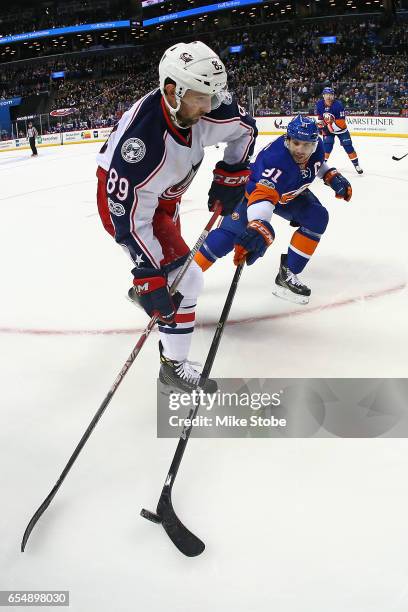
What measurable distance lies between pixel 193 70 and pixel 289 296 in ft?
6.11

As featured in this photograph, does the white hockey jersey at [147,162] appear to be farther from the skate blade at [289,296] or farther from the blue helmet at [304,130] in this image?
the skate blade at [289,296]

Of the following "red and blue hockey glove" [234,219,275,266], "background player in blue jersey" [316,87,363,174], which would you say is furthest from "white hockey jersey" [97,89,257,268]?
"background player in blue jersey" [316,87,363,174]

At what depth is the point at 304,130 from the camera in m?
2.80

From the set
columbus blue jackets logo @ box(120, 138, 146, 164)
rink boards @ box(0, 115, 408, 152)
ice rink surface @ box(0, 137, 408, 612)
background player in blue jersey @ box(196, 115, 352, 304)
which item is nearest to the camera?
ice rink surface @ box(0, 137, 408, 612)

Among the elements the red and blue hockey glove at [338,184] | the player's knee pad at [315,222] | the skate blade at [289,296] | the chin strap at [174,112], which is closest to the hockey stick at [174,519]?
the chin strap at [174,112]

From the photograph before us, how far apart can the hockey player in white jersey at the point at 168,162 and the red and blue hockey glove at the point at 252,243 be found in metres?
0.31

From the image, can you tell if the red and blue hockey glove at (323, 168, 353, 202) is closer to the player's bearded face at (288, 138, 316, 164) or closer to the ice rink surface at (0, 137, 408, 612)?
the player's bearded face at (288, 138, 316, 164)

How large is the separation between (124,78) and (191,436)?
29507 mm

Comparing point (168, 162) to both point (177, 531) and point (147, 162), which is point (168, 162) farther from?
point (177, 531)

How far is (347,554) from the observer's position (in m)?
1.46

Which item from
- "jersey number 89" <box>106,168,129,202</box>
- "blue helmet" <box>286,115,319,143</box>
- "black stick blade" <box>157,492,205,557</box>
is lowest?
"black stick blade" <box>157,492,205,557</box>

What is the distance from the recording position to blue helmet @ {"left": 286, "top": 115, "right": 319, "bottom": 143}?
280cm

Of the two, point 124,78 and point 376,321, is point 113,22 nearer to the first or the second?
point 124,78

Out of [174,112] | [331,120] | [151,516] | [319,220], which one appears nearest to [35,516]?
[151,516]
